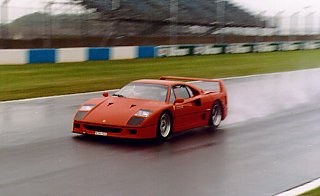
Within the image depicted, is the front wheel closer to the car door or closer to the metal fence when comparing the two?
the car door

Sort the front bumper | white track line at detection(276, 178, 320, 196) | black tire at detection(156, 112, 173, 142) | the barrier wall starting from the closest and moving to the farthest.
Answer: white track line at detection(276, 178, 320, 196) < the front bumper < black tire at detection(156, 112, 173, 142) < the barrier wall

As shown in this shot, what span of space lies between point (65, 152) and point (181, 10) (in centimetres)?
4029

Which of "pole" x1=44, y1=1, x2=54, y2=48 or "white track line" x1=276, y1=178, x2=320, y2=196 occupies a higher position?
"pole" x1=44, y1=1, x2=54, y2=48

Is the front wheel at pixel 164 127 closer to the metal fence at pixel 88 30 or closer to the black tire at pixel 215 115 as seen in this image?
the black tire at pixel 215 115

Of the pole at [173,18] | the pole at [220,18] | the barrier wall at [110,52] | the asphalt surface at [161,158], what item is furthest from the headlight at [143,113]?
the pole at [220,18]

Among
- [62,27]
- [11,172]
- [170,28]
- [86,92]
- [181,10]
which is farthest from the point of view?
[181,10]

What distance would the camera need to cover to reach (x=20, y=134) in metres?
9.86

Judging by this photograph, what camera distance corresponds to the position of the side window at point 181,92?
10.4m

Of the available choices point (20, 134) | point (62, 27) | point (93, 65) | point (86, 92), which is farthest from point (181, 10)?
point (20, 134)

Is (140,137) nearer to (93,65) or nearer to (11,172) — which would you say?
(11,172)

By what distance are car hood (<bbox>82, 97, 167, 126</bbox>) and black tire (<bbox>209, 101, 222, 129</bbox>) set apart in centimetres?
181

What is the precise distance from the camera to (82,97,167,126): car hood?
9.26 m

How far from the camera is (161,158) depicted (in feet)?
27.3

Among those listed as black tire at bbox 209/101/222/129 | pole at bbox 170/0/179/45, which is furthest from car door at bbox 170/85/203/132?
pole at bbox 170/0/179/45
